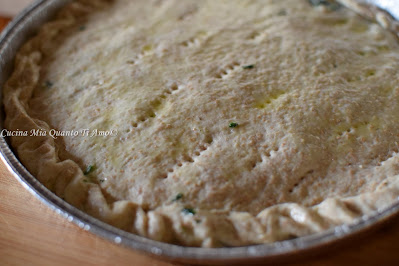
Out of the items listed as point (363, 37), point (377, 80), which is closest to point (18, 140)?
point (377, 80)

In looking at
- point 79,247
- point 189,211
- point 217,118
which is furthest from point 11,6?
point 189,211

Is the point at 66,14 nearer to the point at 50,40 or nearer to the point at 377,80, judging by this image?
the point at 50,40

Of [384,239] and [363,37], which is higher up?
[363,37]

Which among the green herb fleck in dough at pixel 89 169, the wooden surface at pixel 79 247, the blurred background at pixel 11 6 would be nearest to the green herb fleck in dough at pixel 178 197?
the wooden surface at pixel 79 247

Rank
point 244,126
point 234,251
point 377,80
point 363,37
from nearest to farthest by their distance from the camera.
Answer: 1. point 234,251
2. point 244,126
3. point 377,80
4. point 363,37

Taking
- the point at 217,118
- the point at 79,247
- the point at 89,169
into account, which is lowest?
the point at 79,247

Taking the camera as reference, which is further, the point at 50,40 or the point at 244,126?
the point at 50,40

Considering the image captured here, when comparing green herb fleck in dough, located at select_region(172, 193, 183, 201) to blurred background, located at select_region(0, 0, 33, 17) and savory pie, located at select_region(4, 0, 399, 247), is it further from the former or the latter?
blurred background, located at select_region(0, 0, 33, 17)

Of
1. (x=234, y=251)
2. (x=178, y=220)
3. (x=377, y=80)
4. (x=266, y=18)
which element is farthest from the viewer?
(x=266, y=18)

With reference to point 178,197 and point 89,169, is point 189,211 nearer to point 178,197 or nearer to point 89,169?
point 178,197
